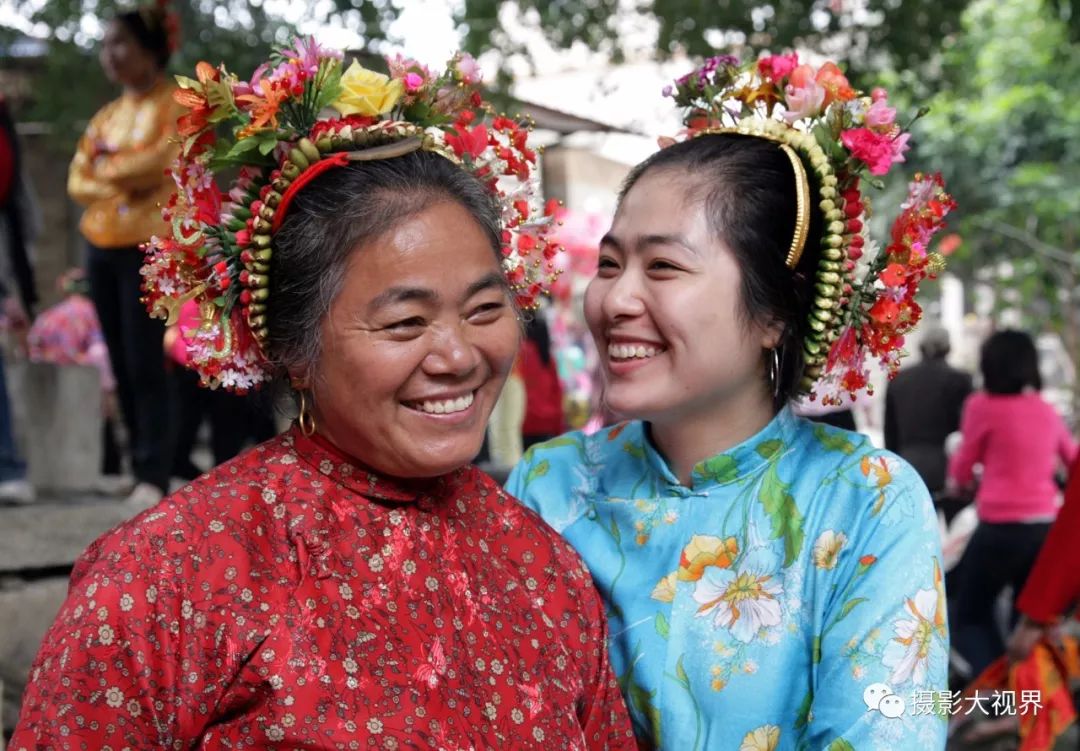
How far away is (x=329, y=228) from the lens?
7.14 ft

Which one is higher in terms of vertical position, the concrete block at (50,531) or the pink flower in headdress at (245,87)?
the pink flower in headdress at (245,87)

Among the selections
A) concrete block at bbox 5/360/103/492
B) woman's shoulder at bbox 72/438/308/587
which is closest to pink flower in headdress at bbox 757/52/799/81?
woman's shoulder at bbox 72/438/308/587

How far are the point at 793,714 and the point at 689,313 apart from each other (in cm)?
78

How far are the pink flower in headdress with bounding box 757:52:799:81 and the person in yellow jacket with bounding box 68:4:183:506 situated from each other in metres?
3.09

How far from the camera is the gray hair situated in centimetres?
217

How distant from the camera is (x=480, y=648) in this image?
2.21 meters

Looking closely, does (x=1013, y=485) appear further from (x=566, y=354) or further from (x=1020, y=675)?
(x=566, y=354)

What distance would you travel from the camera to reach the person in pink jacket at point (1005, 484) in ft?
21.0

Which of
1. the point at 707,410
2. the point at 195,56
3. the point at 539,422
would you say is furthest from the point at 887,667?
the point at 539,422

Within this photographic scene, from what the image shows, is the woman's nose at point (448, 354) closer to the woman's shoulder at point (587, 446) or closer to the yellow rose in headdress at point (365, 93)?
the yellow rose in headdress at point (365, 93)

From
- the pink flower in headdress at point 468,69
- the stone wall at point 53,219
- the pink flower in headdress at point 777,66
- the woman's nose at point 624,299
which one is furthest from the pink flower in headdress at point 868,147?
the stone wall at point 53,219

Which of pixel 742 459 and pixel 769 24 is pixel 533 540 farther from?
pixel 769 24

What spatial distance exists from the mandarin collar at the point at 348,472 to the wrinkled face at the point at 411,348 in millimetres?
18

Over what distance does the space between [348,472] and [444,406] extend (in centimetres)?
20
